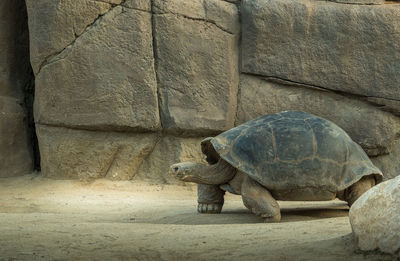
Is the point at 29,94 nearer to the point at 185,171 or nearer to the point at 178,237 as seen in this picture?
the point at 185,171

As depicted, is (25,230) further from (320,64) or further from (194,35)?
(320,64)

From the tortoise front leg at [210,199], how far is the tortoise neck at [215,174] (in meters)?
0.13

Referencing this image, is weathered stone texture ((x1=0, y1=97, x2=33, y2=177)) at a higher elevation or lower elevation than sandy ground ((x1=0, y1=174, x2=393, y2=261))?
lower

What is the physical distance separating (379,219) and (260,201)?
2.16 meters

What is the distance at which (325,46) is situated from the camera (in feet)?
23.9

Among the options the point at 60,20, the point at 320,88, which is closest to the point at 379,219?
the point at 320,88

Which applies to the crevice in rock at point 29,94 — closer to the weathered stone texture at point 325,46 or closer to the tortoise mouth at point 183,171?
the weathered stone texture at point 325,46

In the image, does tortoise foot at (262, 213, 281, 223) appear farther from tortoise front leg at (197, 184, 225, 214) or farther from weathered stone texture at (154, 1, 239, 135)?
weathered stone texture at (154, 1, 239, 135)

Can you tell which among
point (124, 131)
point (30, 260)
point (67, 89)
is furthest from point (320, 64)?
point (30, 260)

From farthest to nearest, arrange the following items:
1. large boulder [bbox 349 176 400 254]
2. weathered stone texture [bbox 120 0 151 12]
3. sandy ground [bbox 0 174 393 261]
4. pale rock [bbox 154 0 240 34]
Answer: pale rock [bbox 154 0 240 34], weathered stone texture [bbox 120 0 151 12], sandy ground [bbox 0 174 393 261], large boulder [bbox 349 176 400 254]

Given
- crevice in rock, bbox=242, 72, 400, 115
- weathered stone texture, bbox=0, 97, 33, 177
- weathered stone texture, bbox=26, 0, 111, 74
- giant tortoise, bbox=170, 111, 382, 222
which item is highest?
weathered stone texture, bbox=26, 0, 111, 74

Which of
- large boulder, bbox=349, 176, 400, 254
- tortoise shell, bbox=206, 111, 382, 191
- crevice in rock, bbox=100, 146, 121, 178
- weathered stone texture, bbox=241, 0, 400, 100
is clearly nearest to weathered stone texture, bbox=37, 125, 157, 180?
crevice in rock, bbox=100, 146, 121, 178

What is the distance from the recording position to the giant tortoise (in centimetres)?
450

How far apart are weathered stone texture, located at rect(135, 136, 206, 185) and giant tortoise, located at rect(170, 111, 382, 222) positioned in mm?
2047
